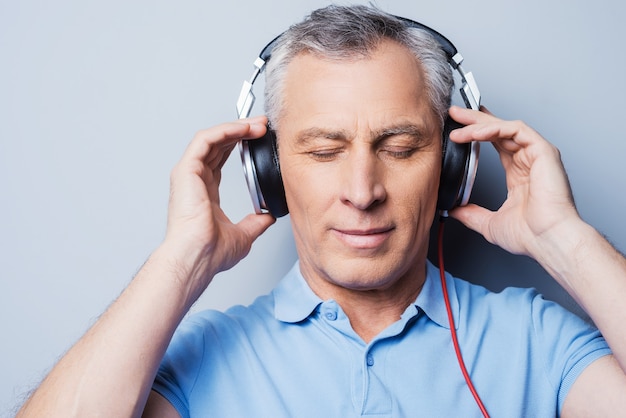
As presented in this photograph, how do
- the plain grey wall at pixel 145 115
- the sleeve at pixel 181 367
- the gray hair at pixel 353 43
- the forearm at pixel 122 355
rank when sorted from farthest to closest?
the plain grey wall at pixel 145 115 → the gray hair at pixel 353 43 → the sleeve at pixel 181 367 → the forearm at pixel 122 355

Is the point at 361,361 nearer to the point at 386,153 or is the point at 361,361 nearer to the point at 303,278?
the point at 303,278

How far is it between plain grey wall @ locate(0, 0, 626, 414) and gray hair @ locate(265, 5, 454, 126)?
0.36m

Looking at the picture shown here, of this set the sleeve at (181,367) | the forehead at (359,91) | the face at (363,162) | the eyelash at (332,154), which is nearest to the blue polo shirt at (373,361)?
the sleeve at (181,367)

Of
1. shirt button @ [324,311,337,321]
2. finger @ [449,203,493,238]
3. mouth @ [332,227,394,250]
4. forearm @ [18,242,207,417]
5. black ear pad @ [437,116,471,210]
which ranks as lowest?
shirt button @ [324,311,337,321]

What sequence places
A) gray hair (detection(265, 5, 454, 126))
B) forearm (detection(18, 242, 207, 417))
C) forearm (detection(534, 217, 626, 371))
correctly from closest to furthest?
forearm (detection(18, 242, 207, 417))
forearm (detection(534, 217, 626, 371))
gray hair (detection(265, 5, 454, 126))

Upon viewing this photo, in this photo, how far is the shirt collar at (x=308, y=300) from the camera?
207cm

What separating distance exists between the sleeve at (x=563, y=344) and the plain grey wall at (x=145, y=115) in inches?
21.5

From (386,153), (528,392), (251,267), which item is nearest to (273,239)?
(251,267)

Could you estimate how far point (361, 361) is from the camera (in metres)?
1.97

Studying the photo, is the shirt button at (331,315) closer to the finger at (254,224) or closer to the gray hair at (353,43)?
the finger at (254,224)

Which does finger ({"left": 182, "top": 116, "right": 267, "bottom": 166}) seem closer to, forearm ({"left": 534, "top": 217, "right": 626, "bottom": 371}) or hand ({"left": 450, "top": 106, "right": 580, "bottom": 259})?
Answer: hand ({"left": 450, "top": 106, "right": 580, "bottom": 259})

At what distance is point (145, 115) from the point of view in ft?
7.95

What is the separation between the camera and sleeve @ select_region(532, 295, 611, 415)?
1.96 metres

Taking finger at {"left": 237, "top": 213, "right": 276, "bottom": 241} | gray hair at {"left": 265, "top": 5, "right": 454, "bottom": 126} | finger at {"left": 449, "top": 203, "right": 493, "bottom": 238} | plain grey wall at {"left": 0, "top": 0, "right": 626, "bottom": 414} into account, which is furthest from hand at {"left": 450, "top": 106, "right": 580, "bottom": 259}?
finger at {"left": 237, "top": 213, "right": 276, "bottom": 241}
